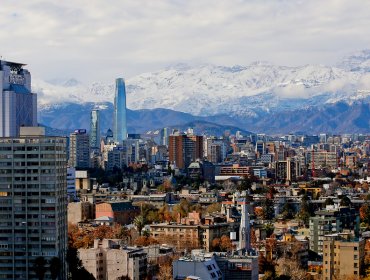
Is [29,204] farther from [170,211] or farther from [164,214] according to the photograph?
[170,211]

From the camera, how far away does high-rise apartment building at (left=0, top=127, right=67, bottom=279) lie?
48406 mm

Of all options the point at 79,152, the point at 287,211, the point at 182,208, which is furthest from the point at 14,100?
the point at 287,211

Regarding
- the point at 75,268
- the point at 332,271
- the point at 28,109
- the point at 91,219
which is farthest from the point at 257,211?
Answer: the point at 28,109

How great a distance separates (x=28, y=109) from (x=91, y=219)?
54.9 metres

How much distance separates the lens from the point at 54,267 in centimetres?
4766

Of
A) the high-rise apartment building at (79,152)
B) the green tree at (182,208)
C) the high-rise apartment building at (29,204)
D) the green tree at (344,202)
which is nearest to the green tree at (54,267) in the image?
the high-rise apartment building at (29,204)

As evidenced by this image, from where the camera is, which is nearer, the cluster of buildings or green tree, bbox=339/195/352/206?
the cluster of buildings

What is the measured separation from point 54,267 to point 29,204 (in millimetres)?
3348

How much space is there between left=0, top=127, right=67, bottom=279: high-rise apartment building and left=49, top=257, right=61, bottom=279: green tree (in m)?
0.35

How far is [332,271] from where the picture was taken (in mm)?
54719

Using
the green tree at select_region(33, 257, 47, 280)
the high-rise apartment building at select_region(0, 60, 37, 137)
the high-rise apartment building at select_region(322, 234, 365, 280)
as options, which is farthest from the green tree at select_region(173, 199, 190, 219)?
the high-rise apartment building at select_region(0, 60, 37, 137)

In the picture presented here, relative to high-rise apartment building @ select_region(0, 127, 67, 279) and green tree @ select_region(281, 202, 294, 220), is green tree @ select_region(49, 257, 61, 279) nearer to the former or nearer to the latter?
high-rise apartment building @ select_region(0, 127, 67, 279)

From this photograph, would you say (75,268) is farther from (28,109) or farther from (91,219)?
(28,109)

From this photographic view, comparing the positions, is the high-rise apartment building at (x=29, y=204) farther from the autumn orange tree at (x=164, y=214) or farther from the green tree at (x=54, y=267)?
the autumn orange tree at (x=164, y=214)
